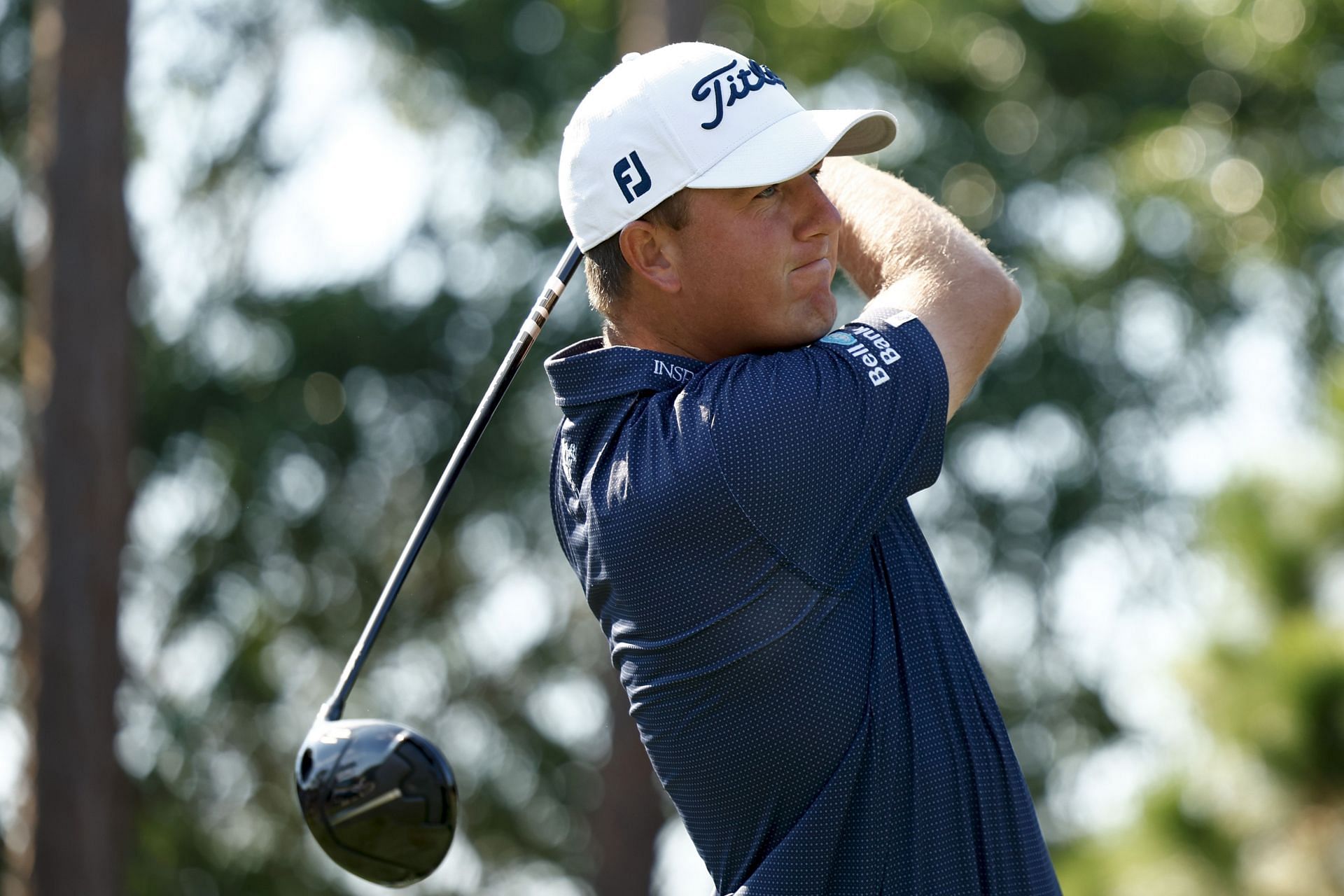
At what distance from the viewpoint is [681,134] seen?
2201 millimetres

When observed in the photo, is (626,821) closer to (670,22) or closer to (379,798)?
(670,22)

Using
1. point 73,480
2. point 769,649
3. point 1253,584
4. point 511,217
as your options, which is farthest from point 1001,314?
point 511,217

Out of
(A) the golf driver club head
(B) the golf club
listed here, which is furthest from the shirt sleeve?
(A) the golf driver club head

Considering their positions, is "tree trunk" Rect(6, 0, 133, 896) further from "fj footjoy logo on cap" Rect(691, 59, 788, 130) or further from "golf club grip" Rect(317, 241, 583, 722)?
"fj footjoy logo on cap" Rect(691, 59, 788, 130)

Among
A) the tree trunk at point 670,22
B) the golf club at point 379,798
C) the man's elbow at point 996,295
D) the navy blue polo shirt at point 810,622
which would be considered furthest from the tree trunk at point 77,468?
the man's elbow at point 996,295

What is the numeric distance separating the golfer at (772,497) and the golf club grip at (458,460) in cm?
14

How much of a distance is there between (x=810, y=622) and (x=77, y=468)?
24.8 ft

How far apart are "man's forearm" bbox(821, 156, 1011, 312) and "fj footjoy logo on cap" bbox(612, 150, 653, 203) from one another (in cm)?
37

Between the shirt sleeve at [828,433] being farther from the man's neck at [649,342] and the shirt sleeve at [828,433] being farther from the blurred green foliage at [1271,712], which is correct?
the blurred green foliage at [1271,712]

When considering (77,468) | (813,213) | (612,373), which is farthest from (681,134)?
A: (77,468)

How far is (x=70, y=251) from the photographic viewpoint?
896 centimetres

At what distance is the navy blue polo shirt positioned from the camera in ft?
6.77

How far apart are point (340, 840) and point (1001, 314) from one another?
3.65 ft

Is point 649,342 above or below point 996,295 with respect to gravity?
above
